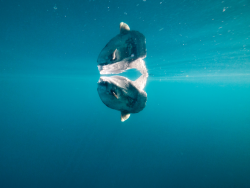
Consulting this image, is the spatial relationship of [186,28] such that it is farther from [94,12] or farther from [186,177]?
[186,177]

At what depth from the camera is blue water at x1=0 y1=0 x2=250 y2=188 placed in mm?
4685

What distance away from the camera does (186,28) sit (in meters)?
5.75

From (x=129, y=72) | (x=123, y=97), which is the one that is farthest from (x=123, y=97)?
(x=129, y=72)

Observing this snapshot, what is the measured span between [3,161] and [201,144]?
1231 inches

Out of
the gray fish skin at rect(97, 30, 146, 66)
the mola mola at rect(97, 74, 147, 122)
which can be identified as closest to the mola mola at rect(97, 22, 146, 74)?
the gray fish skin at rect(97, 30, 146, 66)

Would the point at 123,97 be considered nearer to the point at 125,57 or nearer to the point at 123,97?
the point at 123,97

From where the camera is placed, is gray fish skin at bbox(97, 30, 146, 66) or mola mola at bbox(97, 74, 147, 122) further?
gray fish skin at bbox(97, 30, 146, 66)

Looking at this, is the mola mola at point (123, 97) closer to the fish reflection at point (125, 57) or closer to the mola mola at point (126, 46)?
the fish reflection at point (125, 57)

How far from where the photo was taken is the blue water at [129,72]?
15.4 ft

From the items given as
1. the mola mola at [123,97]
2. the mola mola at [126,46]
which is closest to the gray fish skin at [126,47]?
the mola mola at [126,46]

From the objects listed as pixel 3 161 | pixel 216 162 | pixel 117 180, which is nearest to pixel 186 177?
pixel 216 162

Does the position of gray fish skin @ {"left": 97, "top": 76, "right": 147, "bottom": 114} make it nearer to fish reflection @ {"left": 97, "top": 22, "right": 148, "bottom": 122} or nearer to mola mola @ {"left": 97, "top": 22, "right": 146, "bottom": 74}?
fish reflection @ {"left": 97, "top": 22, "right": 148, "bottom": 122}

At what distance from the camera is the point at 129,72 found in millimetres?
14586

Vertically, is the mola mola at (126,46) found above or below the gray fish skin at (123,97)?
above
